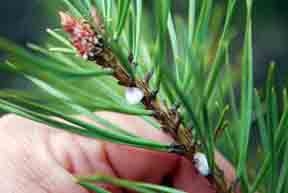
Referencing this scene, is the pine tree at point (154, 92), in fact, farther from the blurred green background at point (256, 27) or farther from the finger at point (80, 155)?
the blurred green background at point (256, 27)

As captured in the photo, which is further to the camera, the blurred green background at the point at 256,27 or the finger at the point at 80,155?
the blurred green background at the point at 256,27

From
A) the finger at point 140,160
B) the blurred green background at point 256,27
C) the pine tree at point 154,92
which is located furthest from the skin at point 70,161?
the blurred green background at point 256,27

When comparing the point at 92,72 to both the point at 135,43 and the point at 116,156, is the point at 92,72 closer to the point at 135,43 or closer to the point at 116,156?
the point at 135,43

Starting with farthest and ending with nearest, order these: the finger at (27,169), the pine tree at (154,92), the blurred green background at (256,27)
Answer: the blurred green background at (256,27), the finger at (27,169), the pine tree at (154,92)

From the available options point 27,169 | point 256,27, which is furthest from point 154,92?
point 256,27

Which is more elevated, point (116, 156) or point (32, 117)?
point (32, 117)

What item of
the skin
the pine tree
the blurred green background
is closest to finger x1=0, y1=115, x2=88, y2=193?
the skin

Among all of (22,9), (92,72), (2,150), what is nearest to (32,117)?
(92,72)
